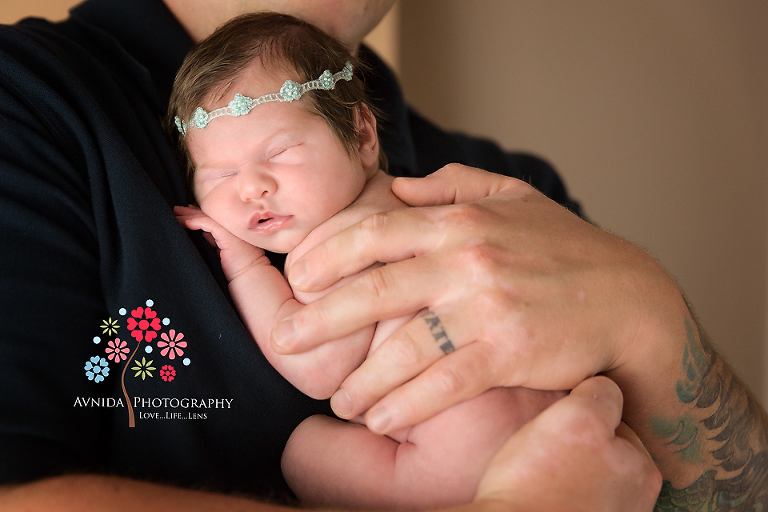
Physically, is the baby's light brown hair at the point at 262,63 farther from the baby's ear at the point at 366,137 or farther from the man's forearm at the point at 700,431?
the man's forearm at the point at 700,431

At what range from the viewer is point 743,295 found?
2.71 metres

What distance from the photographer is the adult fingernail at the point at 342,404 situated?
0.69 meters

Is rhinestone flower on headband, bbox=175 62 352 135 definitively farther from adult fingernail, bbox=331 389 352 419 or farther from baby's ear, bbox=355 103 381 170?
adult fingernail, bbox=331 389 352 419

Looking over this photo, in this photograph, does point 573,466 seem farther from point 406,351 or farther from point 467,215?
point 467,215

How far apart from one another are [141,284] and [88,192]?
0.14 metres

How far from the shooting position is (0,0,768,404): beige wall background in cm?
264

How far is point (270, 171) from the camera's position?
0.80 metres

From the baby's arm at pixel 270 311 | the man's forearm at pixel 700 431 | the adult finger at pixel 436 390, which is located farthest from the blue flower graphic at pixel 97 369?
the man's forearm at pixel 700 431

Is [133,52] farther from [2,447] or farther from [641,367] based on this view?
[641,367]


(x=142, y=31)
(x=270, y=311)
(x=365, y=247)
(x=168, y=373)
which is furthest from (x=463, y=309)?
(x=142, y=31)

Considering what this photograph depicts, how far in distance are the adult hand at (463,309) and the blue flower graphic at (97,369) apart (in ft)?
0.65

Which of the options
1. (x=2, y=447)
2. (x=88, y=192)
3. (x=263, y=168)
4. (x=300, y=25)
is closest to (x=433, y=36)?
(x=300, y=25)

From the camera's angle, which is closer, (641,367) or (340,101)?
(641,367)

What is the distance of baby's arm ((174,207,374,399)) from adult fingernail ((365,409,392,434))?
84 millimetres
